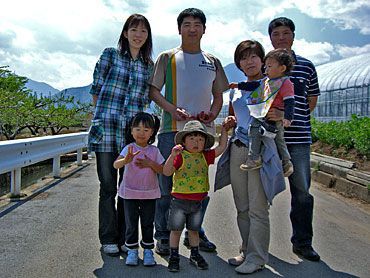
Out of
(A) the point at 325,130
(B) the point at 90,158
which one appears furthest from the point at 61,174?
(A) the point at 325,130

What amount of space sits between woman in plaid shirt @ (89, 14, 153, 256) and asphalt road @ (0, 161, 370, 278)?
32 cm

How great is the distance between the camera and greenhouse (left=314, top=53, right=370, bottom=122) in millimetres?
21672

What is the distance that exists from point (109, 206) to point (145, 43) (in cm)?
161

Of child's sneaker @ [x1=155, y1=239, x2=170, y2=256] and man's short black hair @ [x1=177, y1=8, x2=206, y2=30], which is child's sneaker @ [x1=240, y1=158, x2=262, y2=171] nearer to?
child's sneaker @ [x1=155, y1=239, x2=170, y2=256]

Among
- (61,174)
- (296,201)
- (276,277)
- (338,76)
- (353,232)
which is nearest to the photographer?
(276,277)

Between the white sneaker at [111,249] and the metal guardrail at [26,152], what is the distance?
2.18 meters

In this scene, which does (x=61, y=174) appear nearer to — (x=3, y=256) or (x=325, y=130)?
(x=3, y=256)

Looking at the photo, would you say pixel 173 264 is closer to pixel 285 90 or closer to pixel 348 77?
pixel 285 90

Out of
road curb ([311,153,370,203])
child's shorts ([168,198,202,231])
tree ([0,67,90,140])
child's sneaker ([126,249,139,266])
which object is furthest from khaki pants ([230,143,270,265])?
tree ([0,67,90,140])

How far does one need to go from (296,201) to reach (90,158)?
28.3ft

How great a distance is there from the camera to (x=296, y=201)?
4.11 meters

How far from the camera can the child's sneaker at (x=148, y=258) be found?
140 inches

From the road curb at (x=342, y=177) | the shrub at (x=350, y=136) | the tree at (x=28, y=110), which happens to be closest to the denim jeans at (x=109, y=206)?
the road curb at (x=342, y=177)

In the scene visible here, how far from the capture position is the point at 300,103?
4.00 meters
